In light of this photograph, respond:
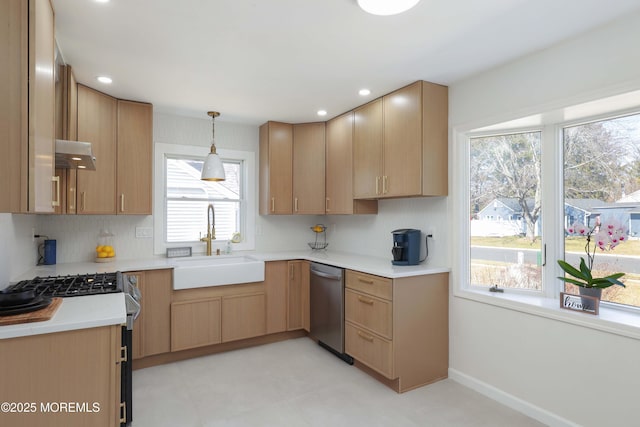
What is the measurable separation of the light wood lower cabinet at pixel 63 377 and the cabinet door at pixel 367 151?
7.92ft

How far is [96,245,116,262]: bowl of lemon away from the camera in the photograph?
132 inches

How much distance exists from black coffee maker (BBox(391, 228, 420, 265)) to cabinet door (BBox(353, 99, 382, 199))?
46 centimetres

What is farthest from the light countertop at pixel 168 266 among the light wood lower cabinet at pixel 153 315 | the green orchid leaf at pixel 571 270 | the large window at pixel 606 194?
the large window at pixel 606 194

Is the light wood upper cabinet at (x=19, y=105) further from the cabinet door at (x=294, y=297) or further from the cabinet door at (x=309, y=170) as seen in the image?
the cabinet door at (x=309, y=170)

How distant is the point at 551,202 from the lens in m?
2.51

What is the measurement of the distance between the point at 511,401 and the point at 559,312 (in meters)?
0.75

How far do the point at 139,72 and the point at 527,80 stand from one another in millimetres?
2810

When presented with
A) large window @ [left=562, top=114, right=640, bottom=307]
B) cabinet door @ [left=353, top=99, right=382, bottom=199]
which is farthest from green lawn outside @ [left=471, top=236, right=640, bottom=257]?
cabinet door @ [left=353, top=99, right=382, bottom=199]

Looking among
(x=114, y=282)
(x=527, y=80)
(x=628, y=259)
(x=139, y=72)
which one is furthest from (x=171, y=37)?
(x=628, y=259)

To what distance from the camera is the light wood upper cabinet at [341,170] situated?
3.72 meters

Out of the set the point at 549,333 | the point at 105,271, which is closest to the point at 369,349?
the point at 549,333

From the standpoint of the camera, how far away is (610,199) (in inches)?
88.5

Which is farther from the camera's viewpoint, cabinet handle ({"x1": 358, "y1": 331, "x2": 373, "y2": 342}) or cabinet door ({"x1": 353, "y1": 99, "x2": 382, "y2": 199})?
cabinet door ({"x1": 353, "y1": 99, "x2": 382, "y2": 199})

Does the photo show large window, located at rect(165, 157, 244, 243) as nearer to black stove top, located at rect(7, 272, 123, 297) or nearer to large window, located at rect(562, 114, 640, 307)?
black stove top, located at rect(7, 272, 123, 297)
